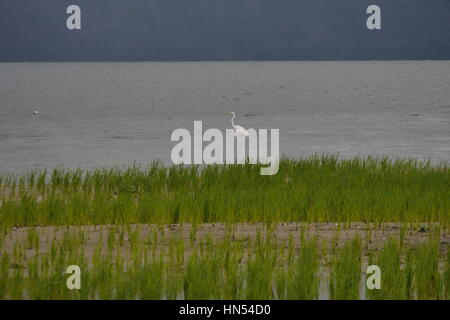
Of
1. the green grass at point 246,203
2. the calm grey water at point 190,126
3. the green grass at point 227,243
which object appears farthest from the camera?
the calm grey water at point 190,126

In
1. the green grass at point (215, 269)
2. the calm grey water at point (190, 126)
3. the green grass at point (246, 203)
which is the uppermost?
the calm grey water at point (190, 126)

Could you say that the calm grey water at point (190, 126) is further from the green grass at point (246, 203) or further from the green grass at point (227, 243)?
the green grass at point (227, 243)

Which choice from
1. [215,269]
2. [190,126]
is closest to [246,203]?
[215,269]

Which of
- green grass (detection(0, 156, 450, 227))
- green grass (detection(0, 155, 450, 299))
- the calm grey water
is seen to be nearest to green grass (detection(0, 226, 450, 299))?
green grass (detection(0, 155, 450, 299))

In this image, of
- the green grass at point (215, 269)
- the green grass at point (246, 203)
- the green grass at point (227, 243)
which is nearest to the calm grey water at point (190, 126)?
the green grass at point (246, 203)

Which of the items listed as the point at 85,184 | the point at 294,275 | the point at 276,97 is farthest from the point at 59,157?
the point at 276,97

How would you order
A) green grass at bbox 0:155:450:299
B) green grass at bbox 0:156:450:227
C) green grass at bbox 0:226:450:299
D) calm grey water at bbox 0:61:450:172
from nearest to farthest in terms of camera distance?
green grass at bbox 0:226:450:299 → green grass at bbox 0:155:450:299 → green grass at bbox 0:156:450:227 → calm grey water at bbox 0:61:450:172

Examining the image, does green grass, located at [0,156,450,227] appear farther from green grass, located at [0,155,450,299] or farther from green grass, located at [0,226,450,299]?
green grass, located at [0,226,450,299]

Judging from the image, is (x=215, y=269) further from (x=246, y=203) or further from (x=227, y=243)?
(x=246, y=203)

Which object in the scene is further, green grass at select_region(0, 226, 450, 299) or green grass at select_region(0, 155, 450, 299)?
green grass at select_region(0, 155, 450, 299)

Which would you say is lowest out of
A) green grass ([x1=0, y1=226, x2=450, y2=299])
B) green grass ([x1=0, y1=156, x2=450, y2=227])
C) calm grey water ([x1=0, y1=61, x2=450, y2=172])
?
green grass ([x1=0, y1=226, x2=450, y2=299])

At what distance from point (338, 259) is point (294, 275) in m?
1.58

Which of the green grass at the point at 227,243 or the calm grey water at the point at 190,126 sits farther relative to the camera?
→ the calm grey water at the point at 190,126

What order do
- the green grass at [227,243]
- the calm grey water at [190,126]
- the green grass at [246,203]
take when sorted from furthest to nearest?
the calm grey water at [190,126]
the green grass at [246,203]
the green grass at [227,243]
